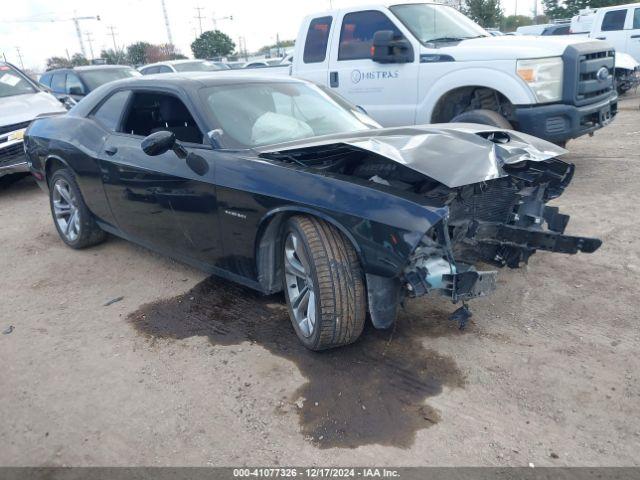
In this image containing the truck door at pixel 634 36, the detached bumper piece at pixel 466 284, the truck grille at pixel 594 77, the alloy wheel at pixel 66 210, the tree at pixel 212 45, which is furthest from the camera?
the tree at pixel 212 45

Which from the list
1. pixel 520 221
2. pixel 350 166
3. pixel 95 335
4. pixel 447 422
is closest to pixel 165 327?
pixel 95 335

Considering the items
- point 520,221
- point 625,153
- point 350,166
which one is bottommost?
point 625,153

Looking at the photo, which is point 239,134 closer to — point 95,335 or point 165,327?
point 165,327

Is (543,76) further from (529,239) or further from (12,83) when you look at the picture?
(12,83)

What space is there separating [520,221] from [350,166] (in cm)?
117

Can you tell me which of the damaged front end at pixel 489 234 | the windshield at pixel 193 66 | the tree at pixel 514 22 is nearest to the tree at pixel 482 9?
the windshield at pixel 193 66

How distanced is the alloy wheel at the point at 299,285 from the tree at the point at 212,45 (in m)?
42.7

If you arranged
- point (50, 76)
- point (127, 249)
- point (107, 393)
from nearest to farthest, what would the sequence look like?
point (107, 393), point (127, 249), point (50, 76)

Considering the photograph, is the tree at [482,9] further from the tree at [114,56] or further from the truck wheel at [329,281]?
the tree at [114,56]

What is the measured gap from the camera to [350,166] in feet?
11.0

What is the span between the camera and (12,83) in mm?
8367

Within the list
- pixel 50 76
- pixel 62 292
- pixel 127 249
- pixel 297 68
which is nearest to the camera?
pixel 62 292

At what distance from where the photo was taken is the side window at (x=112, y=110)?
449 centimetres

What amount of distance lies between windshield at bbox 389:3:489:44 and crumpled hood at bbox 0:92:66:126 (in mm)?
5137
